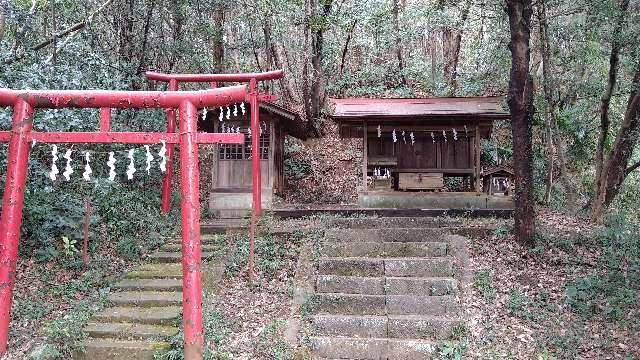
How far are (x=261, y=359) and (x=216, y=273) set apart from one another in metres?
2.82

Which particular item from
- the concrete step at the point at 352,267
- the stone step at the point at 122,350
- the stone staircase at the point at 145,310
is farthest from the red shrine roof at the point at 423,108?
the stone step at the point at 122,350

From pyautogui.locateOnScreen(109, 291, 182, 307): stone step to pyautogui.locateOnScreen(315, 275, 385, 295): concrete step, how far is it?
262cm

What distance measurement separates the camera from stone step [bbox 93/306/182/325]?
8.12 m

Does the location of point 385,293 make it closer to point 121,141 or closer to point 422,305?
point 422,305

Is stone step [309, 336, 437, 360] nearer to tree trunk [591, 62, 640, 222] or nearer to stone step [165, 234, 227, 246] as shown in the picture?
stone step [165, 234, 227, 246]

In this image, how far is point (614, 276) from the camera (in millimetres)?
8578

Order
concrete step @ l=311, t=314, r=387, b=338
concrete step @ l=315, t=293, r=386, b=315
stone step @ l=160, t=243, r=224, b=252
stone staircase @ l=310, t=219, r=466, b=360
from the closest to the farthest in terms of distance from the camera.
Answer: stone staircase @ l=310, t=219, r=466, b=360 < concrete step @ l=311, t=314, r=387, b=338 < concrete step @ l=315, t=293, r=386, b=315 < stone step @ l=160, t=243, r=224, b=252

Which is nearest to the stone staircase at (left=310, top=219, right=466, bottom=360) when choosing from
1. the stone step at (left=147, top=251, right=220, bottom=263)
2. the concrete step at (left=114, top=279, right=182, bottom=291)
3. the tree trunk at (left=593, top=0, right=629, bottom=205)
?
the stone step at (left=147, top=251, right=220, bottom=263)

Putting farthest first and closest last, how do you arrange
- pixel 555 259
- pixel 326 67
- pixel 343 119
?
pixel 326 67 < pixel 343 119 < pixel 555 259

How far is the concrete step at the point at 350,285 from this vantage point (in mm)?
8859

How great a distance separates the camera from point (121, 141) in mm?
6984

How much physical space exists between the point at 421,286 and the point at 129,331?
508 cm

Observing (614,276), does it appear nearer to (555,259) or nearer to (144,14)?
(555,259)

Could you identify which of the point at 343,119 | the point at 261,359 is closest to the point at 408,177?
the point at 343,119
